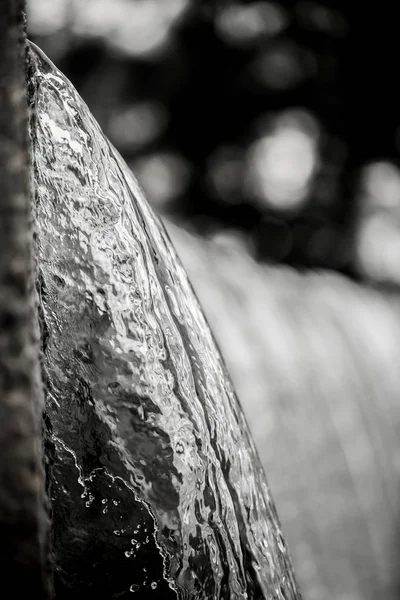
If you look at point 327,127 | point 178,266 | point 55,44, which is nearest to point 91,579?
point 178,266

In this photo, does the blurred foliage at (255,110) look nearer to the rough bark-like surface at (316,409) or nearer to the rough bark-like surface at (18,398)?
the rough bark-like surface at (316,409)

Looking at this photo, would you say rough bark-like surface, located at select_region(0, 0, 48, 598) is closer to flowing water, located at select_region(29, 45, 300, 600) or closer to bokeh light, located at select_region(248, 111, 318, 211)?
flowing water, located at select_region(29, 45, 300, 600)

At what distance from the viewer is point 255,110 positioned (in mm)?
1772

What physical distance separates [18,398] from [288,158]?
1682 mm

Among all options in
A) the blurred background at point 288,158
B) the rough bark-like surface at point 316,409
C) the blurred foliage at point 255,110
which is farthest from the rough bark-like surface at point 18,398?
the blurred foliage at point 255,110

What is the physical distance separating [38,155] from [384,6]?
5.65 ft

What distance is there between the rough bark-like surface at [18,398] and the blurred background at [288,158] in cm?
104

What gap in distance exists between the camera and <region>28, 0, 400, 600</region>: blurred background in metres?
1.31

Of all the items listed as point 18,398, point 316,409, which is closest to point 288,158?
point 316,409

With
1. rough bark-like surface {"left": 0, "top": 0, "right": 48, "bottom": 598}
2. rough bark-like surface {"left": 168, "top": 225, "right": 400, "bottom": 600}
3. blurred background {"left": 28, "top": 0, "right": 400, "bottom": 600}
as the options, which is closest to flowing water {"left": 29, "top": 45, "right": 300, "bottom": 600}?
rough bark-like surface {"left": 0, "top": 0, "right": 48, "bottom": 598}

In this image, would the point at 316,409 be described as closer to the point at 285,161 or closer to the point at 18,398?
the point at 285,161

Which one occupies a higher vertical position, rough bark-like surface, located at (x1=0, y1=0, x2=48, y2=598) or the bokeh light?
the bokeh light

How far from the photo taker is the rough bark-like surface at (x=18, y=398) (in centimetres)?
19

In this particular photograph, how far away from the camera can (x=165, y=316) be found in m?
0.37
